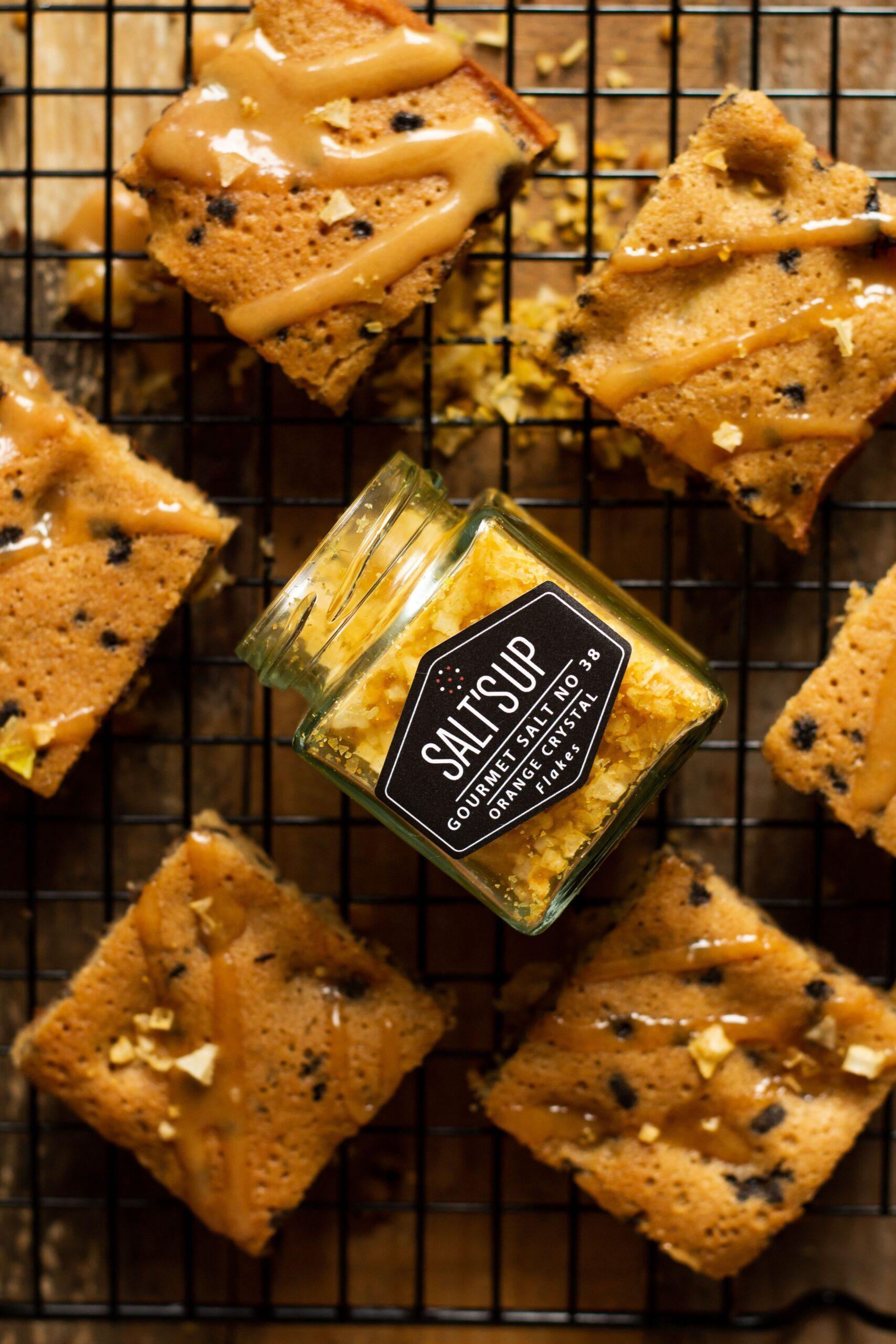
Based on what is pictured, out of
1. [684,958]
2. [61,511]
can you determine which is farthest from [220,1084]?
[61,511]

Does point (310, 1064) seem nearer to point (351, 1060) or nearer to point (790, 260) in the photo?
point (351, 1060)

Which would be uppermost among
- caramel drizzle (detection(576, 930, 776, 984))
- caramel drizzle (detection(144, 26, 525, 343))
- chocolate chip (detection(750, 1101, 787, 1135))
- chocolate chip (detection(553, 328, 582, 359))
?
caramel drizzle (detection(144, 26, 525, 343))

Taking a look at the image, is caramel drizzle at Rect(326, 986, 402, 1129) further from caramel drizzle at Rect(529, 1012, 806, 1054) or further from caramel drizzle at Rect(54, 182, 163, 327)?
caramel drizzle at Rect(54, 182, 163, 327)

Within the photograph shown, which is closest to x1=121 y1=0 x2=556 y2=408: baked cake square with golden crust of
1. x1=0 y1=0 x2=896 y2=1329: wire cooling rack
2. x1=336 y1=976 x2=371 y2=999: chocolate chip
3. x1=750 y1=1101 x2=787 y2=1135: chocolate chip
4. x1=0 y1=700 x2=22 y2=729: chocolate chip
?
x1=0 y1=0 x2=896 y2=1329: wire cooling rack

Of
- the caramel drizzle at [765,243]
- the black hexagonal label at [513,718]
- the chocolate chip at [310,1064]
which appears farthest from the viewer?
the chocolate chip at [310,1064]

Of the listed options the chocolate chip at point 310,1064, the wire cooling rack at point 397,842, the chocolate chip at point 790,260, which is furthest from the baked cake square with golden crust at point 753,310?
the chocolate chip at point 310,1064

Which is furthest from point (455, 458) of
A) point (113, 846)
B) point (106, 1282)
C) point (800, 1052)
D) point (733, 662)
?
point (106, 1282)

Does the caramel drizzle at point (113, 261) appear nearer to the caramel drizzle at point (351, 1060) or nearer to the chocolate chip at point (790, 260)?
the chocolate chip at point (790, 260)
